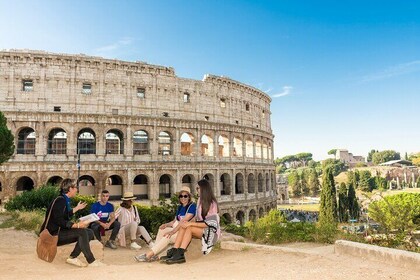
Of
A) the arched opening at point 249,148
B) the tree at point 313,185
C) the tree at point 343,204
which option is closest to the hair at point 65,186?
the arched opening at point 249,148

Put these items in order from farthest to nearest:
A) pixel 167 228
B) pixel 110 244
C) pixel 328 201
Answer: pixel 328 201 < pixel 110 244 < pixel 167 228

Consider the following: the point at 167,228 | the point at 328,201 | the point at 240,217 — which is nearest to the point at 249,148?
the point at 240,217

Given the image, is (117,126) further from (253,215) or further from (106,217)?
(106,217)

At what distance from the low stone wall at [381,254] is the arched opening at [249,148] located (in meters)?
27.2

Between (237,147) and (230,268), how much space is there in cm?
2739

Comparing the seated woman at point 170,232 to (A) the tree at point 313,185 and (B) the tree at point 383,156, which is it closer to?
(A) the tree at point 313,185

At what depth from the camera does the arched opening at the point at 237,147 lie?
32.1m

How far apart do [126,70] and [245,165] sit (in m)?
14.8

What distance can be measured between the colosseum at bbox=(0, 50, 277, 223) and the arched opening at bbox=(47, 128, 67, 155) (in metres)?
0.08

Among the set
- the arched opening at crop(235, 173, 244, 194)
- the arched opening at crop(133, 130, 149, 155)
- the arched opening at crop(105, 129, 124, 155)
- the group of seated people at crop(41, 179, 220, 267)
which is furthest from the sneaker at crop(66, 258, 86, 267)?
the arched opening at crop(235, 173, 244, 194)

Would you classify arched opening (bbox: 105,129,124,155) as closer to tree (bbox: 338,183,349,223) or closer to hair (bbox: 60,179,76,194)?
hair (bbox: 60,179,76,194)

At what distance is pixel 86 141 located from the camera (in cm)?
2584

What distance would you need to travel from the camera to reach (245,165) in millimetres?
31516

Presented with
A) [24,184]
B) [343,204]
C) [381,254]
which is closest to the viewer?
[381,254]
